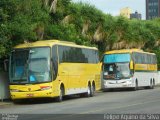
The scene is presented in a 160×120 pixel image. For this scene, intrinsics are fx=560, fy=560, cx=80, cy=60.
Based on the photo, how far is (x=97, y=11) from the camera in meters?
51.2

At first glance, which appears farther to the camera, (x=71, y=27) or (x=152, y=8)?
(x=152, y=8)

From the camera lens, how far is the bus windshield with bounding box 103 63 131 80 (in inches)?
1762

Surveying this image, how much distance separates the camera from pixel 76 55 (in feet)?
116

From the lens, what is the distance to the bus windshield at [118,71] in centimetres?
4475

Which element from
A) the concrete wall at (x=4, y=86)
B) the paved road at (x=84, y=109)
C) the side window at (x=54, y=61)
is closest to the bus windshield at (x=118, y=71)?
the concrete wall at (x=4, y=86)

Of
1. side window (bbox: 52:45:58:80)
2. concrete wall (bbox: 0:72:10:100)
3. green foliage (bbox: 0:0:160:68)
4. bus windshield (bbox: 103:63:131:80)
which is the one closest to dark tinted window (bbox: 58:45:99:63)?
side window (bbox: 52:45:58:80)

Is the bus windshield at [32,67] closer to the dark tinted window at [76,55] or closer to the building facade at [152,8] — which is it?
the dark tinted window at [76,55]

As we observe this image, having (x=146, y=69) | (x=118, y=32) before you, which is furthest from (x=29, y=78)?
(x=118, y=32)

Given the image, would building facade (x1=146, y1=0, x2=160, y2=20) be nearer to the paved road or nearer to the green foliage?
the green foliage

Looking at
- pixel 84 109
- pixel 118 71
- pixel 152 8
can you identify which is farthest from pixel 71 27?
pixel 152 8

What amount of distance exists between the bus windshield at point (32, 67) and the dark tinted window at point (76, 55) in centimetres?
154

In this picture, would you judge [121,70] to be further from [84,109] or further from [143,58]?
[84,109]

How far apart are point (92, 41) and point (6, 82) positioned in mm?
18232

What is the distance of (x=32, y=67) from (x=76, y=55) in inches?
205
